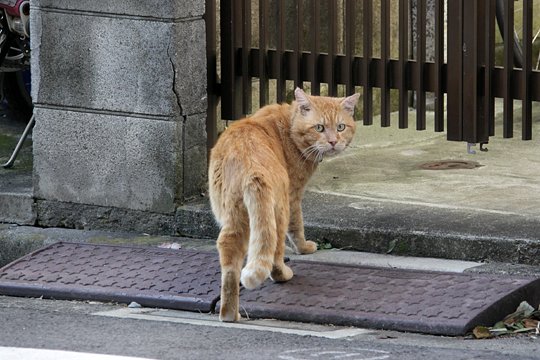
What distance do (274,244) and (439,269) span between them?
3.74 ft

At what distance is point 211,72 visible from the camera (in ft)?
26.0

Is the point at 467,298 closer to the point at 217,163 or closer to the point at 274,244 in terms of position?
the point at 274,244

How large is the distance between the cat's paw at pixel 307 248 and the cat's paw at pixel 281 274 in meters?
0.48

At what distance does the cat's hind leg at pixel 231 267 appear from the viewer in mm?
5973

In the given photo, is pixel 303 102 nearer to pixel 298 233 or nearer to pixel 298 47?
pixel 298 233

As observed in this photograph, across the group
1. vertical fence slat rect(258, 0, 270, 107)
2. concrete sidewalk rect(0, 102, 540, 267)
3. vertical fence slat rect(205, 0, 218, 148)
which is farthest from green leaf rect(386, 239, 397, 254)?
vertical fence slat rect(205, 0, 218, 148)

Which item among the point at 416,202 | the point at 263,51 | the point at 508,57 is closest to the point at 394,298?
the point at 416,202

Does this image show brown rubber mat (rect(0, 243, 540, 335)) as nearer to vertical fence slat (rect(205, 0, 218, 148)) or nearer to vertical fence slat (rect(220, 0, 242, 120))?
vertical fence slat (rect(205, 0, 218, 148))

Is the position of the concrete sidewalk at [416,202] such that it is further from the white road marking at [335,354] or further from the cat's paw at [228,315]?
the white road marking at [335,354]

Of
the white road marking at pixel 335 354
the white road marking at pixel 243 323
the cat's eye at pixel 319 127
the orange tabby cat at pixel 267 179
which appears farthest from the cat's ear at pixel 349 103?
the white road marking at pixel 335 354

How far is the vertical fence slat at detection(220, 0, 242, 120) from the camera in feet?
25.9

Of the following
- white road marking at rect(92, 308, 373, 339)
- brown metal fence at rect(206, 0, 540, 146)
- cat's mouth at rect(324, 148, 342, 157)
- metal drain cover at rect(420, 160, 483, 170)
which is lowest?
white road marking at rect(92, 308, 373, 339)

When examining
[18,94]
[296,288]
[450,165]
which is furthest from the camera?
[18,94]

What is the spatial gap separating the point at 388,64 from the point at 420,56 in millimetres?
237
